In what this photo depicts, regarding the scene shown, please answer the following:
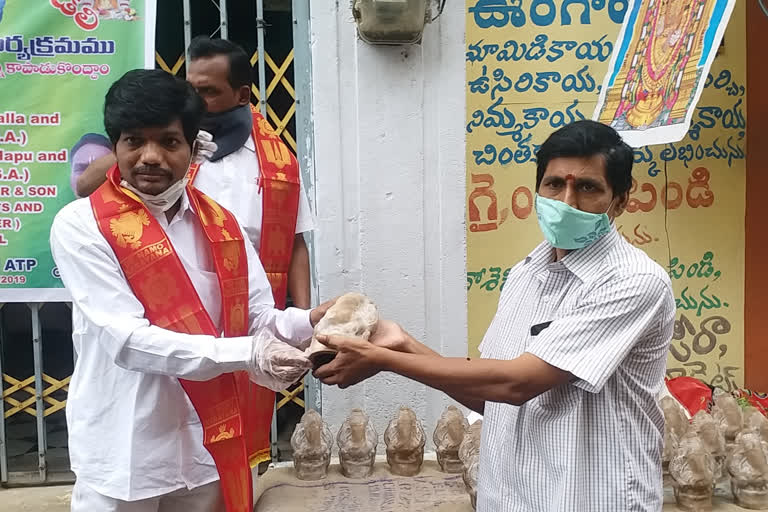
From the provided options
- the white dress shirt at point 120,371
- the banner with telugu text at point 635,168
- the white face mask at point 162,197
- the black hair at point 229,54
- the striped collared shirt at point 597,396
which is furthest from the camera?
the banner with telugu text at point 635,168

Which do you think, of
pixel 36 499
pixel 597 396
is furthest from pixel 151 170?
pixel 36 499

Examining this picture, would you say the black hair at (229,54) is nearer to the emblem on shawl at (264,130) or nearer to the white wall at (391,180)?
the emblem on shawl at (264,130)

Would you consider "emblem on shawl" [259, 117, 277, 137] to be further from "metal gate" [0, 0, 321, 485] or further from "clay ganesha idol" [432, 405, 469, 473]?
"clay ganesha idol" [432, 405, 469, 473]

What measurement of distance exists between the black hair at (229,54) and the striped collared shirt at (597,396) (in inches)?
62.4

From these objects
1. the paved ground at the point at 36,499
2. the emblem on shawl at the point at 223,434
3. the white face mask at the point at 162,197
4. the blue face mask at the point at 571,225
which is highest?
the white face mask at the point at 162,197

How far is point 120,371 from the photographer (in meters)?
1.78

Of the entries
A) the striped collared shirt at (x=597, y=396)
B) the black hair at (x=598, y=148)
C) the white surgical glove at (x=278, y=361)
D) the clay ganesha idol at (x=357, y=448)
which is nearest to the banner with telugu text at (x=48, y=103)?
the clay ganesha idol at (x=357, y=448)

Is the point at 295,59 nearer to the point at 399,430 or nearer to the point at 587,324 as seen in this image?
the point at 399,430

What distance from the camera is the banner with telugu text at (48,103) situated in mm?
3400

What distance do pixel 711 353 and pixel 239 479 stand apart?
130 inches

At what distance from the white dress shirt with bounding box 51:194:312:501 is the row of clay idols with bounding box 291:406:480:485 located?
85 cm

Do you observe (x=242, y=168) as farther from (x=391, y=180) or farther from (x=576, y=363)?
(x=576, y=363)

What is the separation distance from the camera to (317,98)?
3.51 meters

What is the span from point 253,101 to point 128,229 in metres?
2.13
